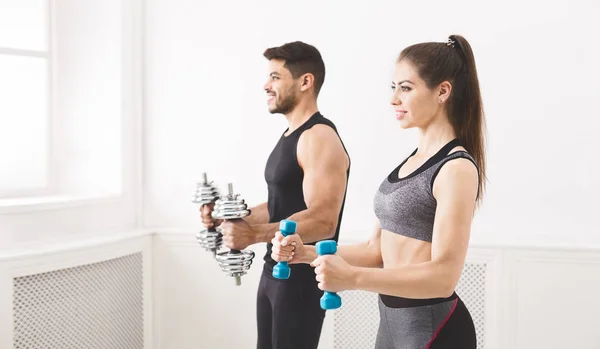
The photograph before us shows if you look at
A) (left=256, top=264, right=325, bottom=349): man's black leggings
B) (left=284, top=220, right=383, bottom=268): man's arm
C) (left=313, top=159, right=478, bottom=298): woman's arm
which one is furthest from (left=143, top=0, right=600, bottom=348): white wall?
(left=313, top=159, right=478, bottom=298): woman's arm

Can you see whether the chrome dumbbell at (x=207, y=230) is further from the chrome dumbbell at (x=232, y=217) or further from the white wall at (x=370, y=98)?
the white wall at (x=370, y=98)

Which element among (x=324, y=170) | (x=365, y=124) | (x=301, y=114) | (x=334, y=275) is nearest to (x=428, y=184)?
(x=334, y=275)

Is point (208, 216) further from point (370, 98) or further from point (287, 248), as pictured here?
point (370, 98)

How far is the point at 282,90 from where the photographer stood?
2.32m

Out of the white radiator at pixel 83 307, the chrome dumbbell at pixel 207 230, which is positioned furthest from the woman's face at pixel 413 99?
the white radiator at pixel 83 307

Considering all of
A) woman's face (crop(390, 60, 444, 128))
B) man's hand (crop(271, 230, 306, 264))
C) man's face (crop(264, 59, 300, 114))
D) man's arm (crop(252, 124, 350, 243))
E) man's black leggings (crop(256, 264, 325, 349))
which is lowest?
man's black leggings (crop(256, 264, 325, 349))

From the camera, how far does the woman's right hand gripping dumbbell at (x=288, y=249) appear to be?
1606 mm

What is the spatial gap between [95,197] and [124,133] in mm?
358

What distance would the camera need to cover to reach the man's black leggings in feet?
7.04

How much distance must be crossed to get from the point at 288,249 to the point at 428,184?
36cm

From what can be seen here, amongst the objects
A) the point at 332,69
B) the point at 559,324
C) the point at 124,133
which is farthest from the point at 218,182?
the point at 559,324

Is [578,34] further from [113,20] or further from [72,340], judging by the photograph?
[72,340]

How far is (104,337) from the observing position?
3096 millimetres

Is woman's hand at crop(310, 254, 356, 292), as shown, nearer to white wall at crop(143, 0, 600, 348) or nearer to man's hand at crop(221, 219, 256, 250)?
man's hand at crop(221, 219, 256, 250)
